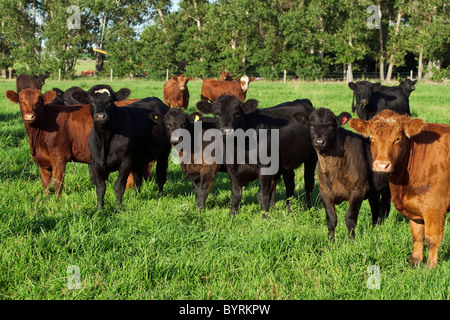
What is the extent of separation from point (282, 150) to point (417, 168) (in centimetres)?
248

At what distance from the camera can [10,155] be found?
26.4ft

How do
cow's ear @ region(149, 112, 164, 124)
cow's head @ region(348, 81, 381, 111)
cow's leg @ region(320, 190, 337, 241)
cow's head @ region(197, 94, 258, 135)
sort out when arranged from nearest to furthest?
1. cow's leg @ region(320, 190, 337, 241)
2. cow's head @ region(197, 94, 258, 135)
3. cow's ear @ region(149, 112, 164, 124)
4. cow's head @ region(348, 81, 381, 111)

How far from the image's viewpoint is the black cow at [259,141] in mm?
5812

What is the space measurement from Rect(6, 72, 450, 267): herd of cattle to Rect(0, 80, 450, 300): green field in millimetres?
366

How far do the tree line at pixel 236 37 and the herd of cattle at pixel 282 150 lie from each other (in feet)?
127

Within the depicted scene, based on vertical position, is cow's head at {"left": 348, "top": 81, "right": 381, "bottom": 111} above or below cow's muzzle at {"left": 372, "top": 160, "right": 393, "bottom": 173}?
above

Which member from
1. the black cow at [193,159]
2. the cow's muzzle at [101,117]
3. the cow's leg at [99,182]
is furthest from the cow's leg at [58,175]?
the black cow at [193,159]

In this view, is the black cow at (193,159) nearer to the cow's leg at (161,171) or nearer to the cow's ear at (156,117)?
the cow's ear at (156,117)

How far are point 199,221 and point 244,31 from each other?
42918 mm

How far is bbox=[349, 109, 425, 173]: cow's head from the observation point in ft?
12.5

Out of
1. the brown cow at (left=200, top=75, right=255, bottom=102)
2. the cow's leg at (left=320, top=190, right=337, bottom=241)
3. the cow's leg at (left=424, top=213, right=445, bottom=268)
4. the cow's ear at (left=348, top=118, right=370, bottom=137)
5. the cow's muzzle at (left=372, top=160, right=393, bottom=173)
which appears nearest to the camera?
the cow's muzzle at (left=372, top=160, right=393, bottom=173)

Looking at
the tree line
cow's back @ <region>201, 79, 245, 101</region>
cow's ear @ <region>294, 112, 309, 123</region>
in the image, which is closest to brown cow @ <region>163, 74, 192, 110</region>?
cow's back @ <region>201, 79, 245, 101</region>

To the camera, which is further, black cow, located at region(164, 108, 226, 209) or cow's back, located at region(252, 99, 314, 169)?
cow's back, located at region(252, 99, 314, 169)

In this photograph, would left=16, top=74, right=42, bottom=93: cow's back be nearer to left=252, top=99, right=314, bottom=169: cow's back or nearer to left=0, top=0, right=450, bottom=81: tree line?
left=252, top=99, right=314, bottom=169: cow's back
